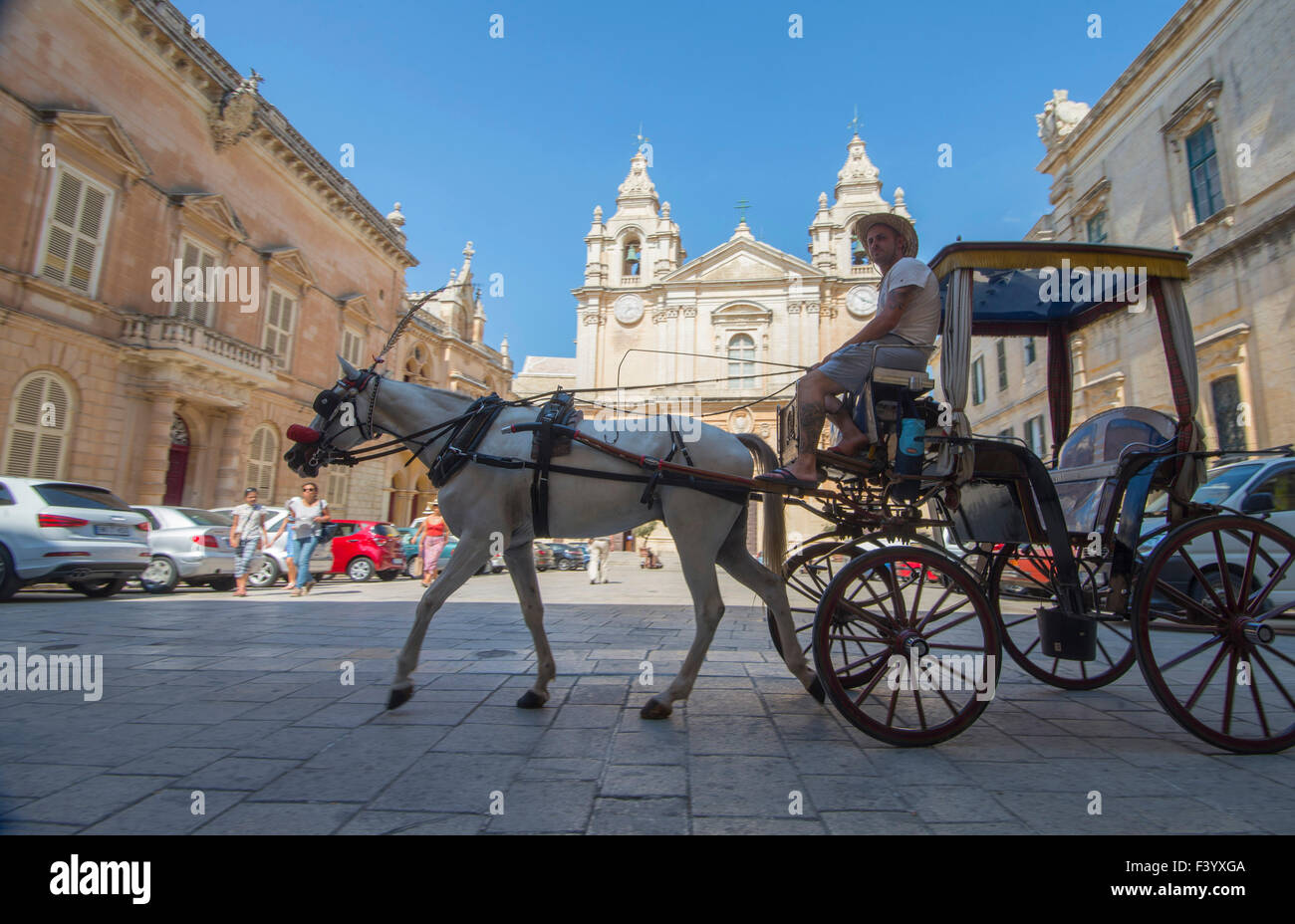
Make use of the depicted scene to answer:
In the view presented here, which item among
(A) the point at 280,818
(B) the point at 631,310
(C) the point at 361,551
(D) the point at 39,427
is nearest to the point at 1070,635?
(A) the point at 280,818

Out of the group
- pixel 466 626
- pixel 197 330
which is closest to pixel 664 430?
pixel 466 626

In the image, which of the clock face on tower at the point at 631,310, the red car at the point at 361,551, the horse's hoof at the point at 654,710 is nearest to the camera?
the horse's hoof at the point at 654,710

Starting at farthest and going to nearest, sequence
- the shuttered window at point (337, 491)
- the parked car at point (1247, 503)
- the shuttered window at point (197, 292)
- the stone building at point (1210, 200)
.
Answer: the shuttered window at point (337, 491) → the shuttered window at point (197, 292) → the stone building at point (1210, 200) → the parked car at point (1247, 503)

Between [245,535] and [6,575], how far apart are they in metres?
2.83

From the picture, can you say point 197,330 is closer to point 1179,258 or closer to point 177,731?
point 177,731

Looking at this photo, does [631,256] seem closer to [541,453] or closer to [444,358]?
[444,358]

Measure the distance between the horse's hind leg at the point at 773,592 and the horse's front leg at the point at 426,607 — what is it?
1.40 m

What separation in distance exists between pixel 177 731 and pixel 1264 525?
513 cm

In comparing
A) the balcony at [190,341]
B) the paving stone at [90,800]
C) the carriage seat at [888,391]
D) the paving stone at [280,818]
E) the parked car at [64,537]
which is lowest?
the paving stone at [90,800]

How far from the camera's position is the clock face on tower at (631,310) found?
36.0 meters

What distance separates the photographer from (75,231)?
504 inches

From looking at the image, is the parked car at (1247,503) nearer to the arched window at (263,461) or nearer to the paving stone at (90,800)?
the paving stone at (90,800)

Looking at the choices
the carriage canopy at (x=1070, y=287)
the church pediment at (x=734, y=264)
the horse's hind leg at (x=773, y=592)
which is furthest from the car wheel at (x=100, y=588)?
the church pediment at (x=734, y=264)

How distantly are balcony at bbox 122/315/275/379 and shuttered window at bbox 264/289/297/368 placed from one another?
157 cm
